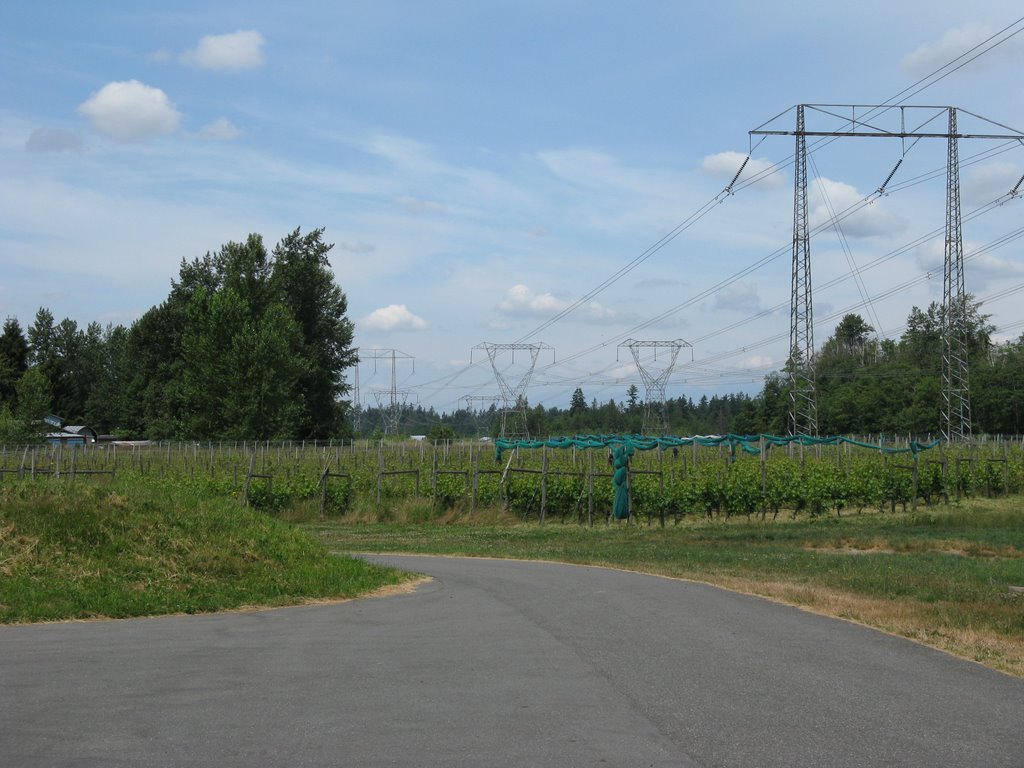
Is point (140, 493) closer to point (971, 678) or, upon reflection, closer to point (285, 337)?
point (971, 678)

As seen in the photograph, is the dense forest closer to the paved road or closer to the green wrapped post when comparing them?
the green wrapped post

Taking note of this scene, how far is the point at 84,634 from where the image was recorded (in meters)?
10.9

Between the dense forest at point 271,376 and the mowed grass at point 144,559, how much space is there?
181 feet

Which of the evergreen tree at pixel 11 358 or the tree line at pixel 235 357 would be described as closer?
the tree line at pixel 235 357

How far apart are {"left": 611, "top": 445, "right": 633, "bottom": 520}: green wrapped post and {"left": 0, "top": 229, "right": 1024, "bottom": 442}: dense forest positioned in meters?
44.2

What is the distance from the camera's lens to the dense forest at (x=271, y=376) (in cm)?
7194

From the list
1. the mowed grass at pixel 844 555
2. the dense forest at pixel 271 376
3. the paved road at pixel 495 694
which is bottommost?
the mowed grass at pixel 844 555

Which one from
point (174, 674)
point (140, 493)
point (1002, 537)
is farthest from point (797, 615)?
point (1002, 537)

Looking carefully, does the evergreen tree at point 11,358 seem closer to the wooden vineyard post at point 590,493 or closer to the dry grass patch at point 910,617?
the wooden vineyard post at point 590,493

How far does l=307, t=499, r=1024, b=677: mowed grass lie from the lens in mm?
12312

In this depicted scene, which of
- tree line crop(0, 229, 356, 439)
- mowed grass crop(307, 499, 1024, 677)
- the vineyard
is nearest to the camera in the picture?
mowed grass crop(307, 499, 1024, 677)

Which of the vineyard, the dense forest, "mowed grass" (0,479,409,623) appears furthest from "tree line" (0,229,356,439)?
"mowed grass" (0,479,409,623)

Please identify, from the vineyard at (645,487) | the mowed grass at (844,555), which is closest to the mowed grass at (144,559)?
the mowed grass at (844,555)

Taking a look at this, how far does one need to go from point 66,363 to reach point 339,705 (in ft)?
434
